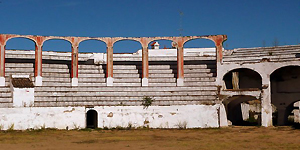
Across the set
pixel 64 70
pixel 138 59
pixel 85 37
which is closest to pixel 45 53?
pixel 64 70

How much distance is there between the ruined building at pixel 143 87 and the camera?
29359mm

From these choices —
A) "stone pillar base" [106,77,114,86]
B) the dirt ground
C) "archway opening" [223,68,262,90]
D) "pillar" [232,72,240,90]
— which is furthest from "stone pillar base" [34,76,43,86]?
"pillar" [232,72,240,90]

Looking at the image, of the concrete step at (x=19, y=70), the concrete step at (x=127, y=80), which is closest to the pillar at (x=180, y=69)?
the concrete step at (x=127, y=80)

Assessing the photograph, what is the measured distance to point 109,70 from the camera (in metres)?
33.6

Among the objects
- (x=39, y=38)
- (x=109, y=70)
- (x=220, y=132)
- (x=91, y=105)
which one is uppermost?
(x=39, y=38)

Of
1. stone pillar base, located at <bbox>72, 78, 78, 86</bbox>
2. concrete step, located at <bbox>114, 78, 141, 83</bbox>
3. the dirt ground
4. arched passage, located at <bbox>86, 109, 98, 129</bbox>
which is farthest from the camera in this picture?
concrete step, located at <bbox>114, 78, 141, 83</bbox>

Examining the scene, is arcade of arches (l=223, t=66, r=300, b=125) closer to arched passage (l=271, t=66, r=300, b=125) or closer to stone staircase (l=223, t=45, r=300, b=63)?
arched passage (l=271, t=66, r=300, b=125)

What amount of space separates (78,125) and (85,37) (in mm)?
7908

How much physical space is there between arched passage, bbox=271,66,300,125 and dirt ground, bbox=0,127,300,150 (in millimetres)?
3115

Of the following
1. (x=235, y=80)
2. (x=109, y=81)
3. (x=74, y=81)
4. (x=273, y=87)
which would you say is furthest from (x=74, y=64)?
(x=273, y=87)

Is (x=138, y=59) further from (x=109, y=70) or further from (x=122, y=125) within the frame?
(x=122, y=125)

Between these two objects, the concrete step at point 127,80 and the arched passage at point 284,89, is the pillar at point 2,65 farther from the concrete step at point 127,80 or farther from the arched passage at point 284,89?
the arched passage at point 284,89

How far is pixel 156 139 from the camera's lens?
78.7 feet

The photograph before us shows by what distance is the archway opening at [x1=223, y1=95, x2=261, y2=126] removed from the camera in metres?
32.5
